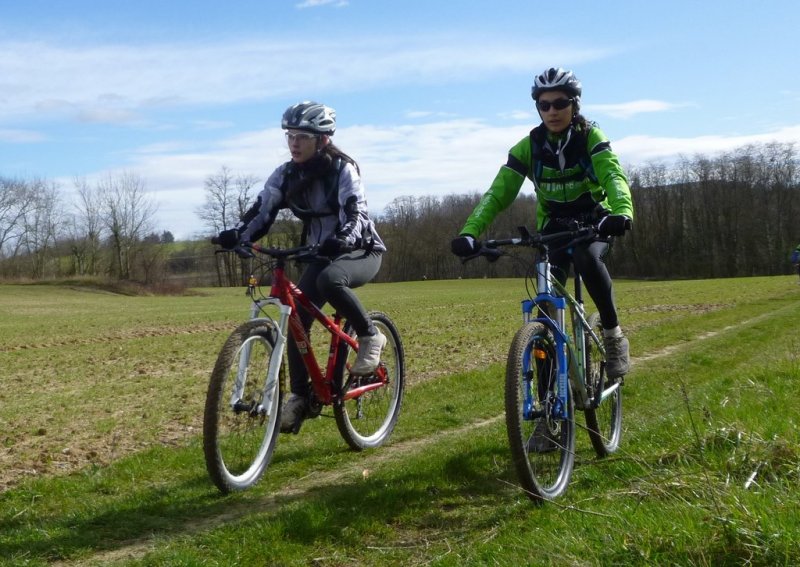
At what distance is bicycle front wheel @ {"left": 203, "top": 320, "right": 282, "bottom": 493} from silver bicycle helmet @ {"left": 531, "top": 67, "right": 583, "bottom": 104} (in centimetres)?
235

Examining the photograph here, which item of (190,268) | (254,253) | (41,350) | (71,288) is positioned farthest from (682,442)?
(190,268)

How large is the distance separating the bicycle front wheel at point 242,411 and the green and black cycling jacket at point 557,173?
1525mm

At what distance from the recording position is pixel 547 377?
15.9 ft

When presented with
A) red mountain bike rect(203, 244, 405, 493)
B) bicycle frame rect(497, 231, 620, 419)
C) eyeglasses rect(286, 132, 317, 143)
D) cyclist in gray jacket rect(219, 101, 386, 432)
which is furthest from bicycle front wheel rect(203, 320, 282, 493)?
bicycle frame rect(497, 231, 620, 419)

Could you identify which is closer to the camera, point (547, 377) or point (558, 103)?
point (547, 377)

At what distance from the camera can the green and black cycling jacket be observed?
532 cm

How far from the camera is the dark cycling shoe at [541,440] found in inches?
180

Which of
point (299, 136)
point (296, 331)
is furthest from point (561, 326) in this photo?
point (299, 136)

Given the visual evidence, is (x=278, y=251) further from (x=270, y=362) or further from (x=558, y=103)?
(x=558, y=103)

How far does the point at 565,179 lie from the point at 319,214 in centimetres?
179

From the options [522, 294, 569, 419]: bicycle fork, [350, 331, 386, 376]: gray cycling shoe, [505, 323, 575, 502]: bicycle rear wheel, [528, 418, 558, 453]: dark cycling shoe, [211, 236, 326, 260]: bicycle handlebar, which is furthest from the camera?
[350, 331, 386, 376]: gray cycling shoe

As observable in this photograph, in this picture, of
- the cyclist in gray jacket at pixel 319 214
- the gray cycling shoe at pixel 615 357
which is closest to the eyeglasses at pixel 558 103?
the cyclist in gray jacket at pixel 319 214

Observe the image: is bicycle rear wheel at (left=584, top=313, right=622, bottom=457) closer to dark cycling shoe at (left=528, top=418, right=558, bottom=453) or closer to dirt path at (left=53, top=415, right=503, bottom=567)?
dark cycling shoe at (left=528, top=418, right=558, bottom=453)

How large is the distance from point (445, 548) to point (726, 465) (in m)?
1.41
